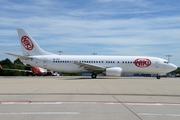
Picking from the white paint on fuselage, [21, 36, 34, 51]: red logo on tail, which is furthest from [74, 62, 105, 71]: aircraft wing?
[21, 36, 34, 51]: red logo on tail

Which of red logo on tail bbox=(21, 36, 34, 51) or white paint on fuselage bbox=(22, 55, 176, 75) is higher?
red logo on tail bbox=(21, 36, 34, 51)

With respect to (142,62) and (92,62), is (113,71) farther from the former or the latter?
(142,62)

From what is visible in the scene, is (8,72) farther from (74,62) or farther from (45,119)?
(45,119)

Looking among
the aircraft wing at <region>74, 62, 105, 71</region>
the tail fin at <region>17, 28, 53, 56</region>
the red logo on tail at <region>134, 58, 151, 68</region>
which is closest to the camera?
the aircraft wing at <region>74, 62, 105, 71</region>

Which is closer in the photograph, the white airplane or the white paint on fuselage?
the white airplane

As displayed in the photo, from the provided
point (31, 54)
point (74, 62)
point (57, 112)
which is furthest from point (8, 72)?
point (57, 112)

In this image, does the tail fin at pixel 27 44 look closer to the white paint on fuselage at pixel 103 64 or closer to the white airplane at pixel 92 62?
the white airplane at pixel 92 62

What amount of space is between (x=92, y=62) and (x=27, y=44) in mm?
9573

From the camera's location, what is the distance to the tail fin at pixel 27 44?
37.9m

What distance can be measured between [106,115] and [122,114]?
0.50 m

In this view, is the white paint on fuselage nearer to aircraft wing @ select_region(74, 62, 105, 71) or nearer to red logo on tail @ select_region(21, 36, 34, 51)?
aircraft wing @ select_region(74, 62, 105, 71)

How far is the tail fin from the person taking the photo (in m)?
37.9

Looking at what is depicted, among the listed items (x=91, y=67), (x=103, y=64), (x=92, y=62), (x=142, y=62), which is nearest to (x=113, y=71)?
(x=103, y=64)

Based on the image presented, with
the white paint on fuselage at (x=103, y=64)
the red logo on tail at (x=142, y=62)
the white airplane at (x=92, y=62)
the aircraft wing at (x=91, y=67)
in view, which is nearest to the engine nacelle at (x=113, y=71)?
the white airplane at (x=92, y=62)
